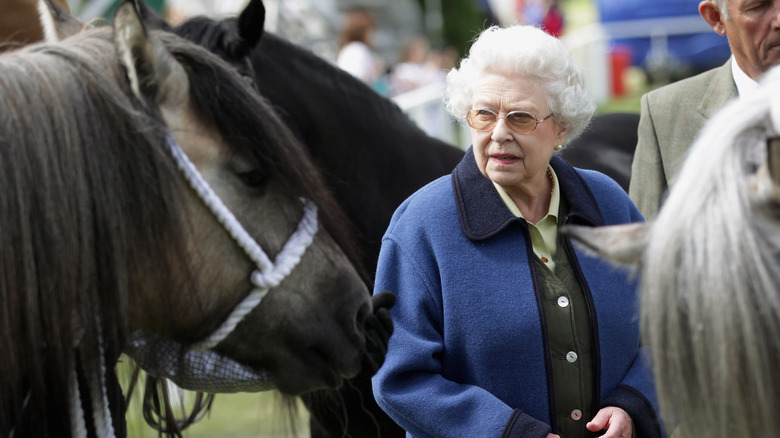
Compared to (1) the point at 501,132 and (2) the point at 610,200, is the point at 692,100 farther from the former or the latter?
(1) the point at 501,132

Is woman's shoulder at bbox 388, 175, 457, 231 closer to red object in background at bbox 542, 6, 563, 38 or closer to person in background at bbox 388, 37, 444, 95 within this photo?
person in background at bbox 388, 37, 444, 95

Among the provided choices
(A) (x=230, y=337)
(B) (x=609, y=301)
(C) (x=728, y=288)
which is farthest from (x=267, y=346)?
(C) (x=728, y=288)

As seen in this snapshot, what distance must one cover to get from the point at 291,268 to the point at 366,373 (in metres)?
1.29

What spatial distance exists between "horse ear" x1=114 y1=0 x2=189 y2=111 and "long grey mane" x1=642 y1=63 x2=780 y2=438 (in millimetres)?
1082

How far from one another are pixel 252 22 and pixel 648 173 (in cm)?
166

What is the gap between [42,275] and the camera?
5.48 feet

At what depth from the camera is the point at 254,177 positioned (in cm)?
198

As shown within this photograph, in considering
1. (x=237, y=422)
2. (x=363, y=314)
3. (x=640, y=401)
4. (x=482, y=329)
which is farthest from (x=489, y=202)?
(x=237, y=422)

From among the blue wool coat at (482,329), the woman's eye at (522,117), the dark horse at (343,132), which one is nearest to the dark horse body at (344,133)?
the dark horse at (343,132)

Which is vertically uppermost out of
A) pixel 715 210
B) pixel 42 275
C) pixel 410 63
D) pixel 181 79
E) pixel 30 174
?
pixel 715 210

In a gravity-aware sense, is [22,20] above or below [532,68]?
below

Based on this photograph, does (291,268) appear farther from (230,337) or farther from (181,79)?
(181,79)

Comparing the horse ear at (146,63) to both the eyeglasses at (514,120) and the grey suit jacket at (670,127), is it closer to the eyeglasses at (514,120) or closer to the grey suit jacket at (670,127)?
the eyeglasses at (514,120)

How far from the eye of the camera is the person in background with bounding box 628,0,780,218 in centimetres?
258
